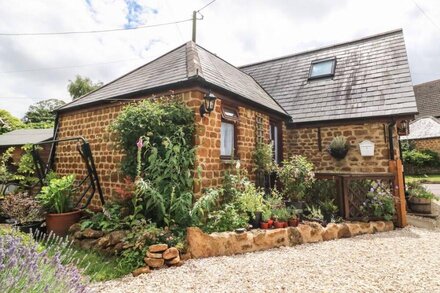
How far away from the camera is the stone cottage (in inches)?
244

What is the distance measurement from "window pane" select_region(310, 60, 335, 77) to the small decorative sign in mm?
4021

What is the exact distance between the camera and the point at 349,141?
8898mm

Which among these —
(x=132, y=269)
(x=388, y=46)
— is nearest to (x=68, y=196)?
(x=132, y=269)

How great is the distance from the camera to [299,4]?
6.54 meters

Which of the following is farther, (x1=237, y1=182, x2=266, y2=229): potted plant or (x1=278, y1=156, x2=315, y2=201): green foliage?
(x1=278, y1=156, x2=315, y2=201): green foliage

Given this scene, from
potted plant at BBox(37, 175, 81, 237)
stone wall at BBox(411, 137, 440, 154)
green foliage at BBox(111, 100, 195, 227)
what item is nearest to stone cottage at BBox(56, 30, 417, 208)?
green foliage at BBox(111, 100, 195, 227)

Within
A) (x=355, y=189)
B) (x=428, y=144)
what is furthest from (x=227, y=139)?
(x=428, y=144)

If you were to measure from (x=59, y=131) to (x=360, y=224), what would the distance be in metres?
9.09

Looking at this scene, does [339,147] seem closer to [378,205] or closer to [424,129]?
[378,205]

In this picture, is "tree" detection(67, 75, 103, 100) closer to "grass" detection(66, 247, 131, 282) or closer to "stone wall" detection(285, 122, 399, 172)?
"stone wall" detection(285, 122, 399, 172)

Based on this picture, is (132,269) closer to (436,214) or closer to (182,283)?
(182,283)

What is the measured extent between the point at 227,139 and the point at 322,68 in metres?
7.32

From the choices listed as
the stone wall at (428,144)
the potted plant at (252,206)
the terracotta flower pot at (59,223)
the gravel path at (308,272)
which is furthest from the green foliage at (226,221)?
the stone wall at (428,144)

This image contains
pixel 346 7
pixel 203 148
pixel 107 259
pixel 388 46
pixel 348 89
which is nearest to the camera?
pixel 107 259
